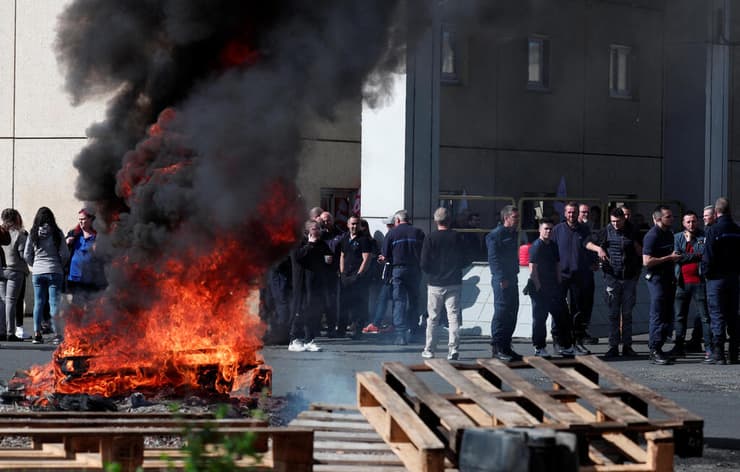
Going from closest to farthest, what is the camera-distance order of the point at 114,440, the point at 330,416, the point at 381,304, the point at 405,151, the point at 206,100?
the point at 114,440
the point at 330,416
the point at 206,100
the point at 381,304
the point at 405,151

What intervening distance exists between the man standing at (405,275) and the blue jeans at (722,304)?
391 cm

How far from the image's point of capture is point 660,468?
601 centimetres

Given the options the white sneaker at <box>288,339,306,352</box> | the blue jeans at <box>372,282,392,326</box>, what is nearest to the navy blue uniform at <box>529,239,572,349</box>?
the white sneaker at <box>288,339,306,352</box>

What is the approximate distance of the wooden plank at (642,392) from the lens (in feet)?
21.2

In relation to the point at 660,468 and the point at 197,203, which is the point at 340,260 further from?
the point at 660,468

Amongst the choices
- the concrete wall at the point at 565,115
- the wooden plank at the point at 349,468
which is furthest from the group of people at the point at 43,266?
the concrete wall at the point at 565,115

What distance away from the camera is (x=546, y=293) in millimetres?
14164

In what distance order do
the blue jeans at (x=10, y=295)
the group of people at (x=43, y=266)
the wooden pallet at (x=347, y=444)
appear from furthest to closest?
the blue jeans at (x=10, y=295), the group of people at (x=43, y=266), the wooden pallet at (x=347, y=444)

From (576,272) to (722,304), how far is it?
1.94m

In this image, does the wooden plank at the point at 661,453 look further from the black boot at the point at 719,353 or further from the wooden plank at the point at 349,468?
the black boot at the point at 719,353

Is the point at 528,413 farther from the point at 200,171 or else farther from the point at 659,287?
the point at 659,287

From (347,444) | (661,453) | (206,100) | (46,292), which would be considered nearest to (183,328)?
(206,100)

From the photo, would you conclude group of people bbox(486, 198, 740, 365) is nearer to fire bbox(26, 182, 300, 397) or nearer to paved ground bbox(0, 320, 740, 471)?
paved ground bbox(0, 320, 740, 471)

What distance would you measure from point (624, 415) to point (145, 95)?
20.3 ft
